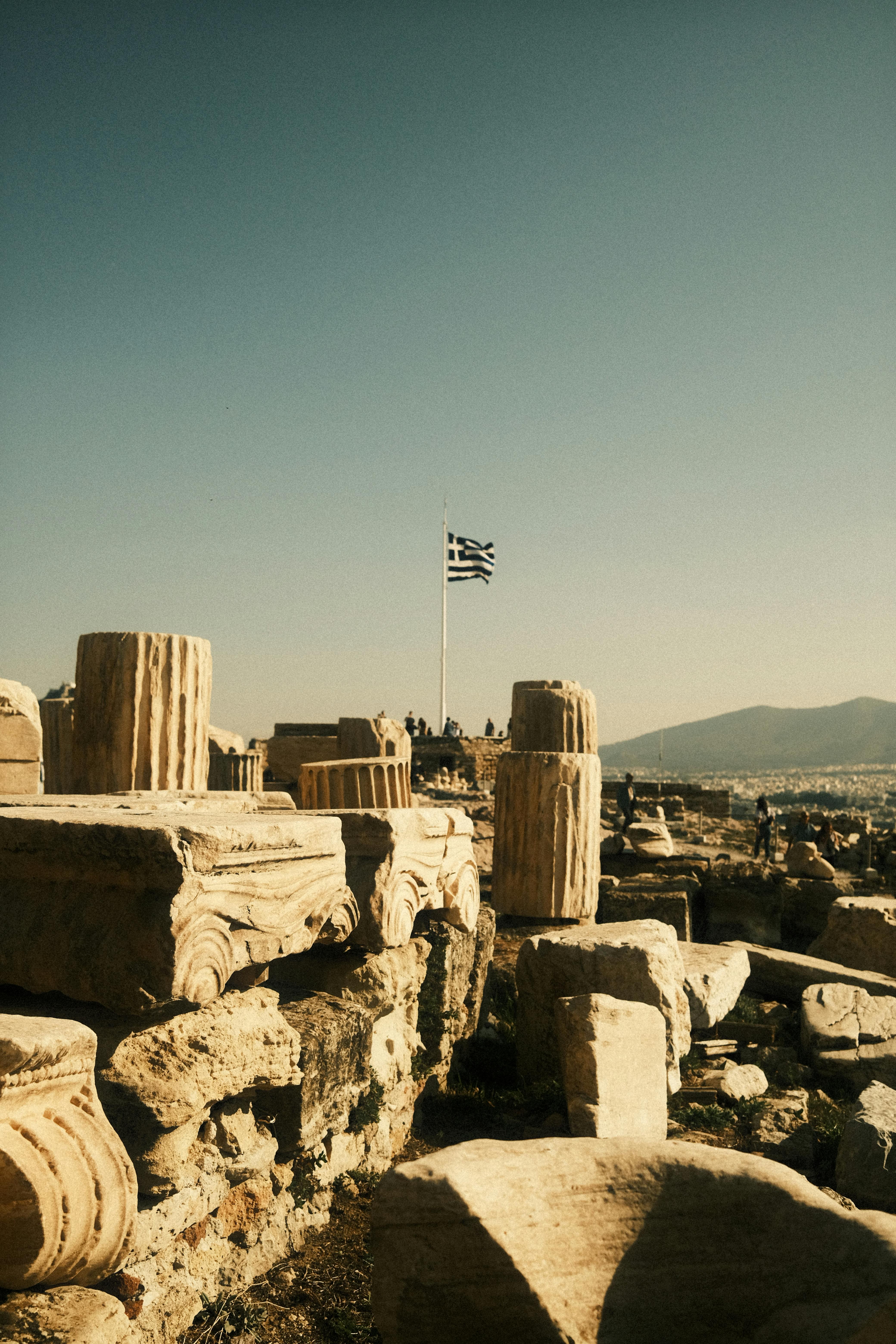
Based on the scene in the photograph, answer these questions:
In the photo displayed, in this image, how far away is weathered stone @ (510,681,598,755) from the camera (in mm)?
8281

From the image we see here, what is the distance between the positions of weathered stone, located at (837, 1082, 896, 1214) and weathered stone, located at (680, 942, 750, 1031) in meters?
1.37

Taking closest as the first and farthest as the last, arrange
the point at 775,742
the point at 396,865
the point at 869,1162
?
the point at 396,865, the point at 869,1162, the point at 775,742

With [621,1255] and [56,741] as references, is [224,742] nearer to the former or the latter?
[56,741]

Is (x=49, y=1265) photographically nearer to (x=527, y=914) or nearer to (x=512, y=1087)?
(x=512, y=1087)

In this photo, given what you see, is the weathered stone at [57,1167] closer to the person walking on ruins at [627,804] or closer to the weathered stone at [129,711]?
the weathered stone at [129,711]

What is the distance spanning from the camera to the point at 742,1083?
518 cm

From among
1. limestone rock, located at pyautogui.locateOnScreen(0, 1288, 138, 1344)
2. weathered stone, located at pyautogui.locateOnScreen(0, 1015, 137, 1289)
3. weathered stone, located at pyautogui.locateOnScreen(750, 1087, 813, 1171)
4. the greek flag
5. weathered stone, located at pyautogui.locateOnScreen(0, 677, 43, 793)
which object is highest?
the greek flag

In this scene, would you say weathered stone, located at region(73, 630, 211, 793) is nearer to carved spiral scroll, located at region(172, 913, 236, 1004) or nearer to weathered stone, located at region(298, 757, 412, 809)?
weathered stone, located at region(298, 757, 412, 809)

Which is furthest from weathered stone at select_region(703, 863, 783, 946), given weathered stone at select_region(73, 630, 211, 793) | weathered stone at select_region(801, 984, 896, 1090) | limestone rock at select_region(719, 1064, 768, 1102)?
weathered stone at select_region(73, 630, 211, 793)

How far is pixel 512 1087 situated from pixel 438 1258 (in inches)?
111

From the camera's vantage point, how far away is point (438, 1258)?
221cm

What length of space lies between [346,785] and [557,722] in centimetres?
339

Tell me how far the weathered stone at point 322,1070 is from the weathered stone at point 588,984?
A: 1.77m

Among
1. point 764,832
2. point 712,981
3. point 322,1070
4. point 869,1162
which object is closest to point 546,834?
point 712,981
